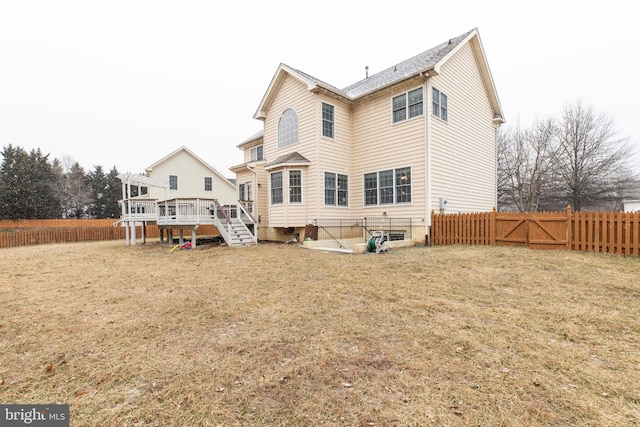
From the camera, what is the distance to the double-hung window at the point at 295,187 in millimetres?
13377

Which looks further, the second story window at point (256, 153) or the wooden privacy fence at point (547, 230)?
the second story window at point (256, 153)

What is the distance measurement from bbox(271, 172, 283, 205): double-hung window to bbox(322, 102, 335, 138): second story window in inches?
123

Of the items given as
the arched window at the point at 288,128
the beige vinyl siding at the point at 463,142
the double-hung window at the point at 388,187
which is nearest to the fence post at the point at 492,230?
the beige vinyl siding at the point at 463,142

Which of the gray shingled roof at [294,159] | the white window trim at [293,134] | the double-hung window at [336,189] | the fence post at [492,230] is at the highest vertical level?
the white window trim at [293,134]

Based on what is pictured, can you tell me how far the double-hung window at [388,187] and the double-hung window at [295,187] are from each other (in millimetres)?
3357

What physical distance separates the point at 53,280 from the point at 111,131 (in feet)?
277

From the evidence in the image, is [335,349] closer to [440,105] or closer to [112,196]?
[440,105]

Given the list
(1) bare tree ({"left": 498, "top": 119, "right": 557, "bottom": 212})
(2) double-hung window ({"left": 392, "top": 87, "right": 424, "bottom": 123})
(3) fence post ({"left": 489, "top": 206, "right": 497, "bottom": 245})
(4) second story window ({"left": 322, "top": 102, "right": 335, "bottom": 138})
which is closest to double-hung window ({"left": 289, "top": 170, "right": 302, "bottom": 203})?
(4) second story window ({"left": 322, "top": 102, "right": 335, "bottom": 138})

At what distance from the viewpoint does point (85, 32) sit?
13.1m

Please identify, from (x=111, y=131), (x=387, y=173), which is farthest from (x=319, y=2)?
(x=111, y=131)

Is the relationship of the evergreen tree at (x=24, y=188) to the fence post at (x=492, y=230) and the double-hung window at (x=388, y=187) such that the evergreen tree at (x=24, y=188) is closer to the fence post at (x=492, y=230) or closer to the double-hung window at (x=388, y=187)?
the double-hung window at (x=388, y=187)

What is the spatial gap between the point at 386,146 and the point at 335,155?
253 cm

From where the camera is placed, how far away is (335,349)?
9.93 feet

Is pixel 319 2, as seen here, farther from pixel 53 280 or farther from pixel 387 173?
pixel 53 280
